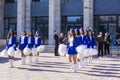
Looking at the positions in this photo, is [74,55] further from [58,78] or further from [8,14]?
[8,14]

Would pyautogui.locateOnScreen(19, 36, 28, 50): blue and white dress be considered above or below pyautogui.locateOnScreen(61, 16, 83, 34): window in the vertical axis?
below

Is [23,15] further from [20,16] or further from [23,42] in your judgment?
[23,42]

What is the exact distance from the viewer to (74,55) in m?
16.4

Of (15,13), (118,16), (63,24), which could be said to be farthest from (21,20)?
(118,16)

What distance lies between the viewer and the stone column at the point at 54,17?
38.8m

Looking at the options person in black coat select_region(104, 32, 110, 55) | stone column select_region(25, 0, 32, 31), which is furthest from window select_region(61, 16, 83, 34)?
person in black coat select_region(104, 32, 110, 55)

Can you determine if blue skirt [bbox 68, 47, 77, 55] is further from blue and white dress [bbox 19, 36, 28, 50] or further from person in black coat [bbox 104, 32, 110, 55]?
person in black coat [bbox 104, 32, 110, 55]

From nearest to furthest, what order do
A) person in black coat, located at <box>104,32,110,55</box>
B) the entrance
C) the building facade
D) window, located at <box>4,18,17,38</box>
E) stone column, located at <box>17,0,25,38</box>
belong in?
person in black coat, located at <box>104,32,110,55</box>
the building facade
the entrance
stone column, located at <box>17,0,25,38</box>
window, located at <box>4,18,17,38</box>

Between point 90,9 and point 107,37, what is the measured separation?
973cm

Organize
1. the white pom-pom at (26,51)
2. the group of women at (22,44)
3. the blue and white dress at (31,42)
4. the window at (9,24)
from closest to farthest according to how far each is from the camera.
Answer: the group of women at (22,44) → the white pom-pom at (26,51) → the blue and white dress at (31,42) → the window at (9,24)

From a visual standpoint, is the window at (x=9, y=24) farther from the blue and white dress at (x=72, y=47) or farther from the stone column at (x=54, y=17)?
the blue and white dress at (x=72, y=47)

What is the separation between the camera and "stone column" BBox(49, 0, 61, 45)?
3884cm

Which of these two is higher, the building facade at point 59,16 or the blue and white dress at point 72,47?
the building facade at point 59,16

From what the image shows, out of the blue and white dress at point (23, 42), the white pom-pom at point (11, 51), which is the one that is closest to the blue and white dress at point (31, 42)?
the blue and white dress at point (23, 42)
